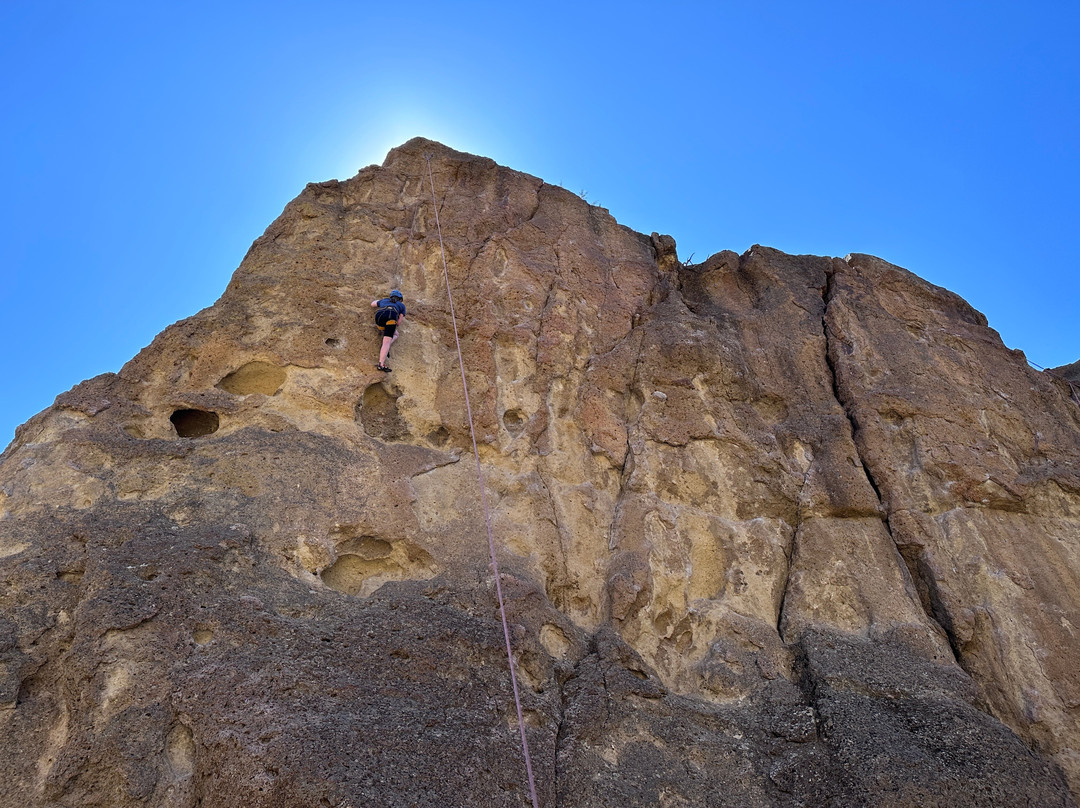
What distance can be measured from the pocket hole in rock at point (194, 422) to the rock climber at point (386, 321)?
1858mm

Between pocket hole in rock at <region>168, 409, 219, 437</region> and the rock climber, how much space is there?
186 centimetres

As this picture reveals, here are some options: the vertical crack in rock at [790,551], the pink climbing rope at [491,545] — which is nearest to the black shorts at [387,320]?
the pink climbing rope at [491,545]

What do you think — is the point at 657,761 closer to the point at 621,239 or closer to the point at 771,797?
the point at 771,797

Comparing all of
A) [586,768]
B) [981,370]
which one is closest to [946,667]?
[586,768]

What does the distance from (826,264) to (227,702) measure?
10.4m

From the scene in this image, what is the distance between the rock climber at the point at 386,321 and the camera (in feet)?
29.3

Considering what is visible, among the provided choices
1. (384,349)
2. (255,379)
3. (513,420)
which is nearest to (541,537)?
(513,420)

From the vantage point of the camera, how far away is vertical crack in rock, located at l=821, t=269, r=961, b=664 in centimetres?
811

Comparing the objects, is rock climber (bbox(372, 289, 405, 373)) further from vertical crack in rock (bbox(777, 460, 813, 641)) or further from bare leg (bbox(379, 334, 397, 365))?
vertical crack in rock (bbox(777, 460, 813, 641))

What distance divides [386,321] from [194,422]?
2341mm

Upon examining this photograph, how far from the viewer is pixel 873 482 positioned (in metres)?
9.27

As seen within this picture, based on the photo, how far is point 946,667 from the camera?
7383mm

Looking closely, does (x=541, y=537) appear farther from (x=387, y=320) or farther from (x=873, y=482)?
(x=873, y=482)

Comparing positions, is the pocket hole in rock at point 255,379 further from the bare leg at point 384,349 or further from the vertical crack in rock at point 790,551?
the vertical crack in rock at point 790,551
